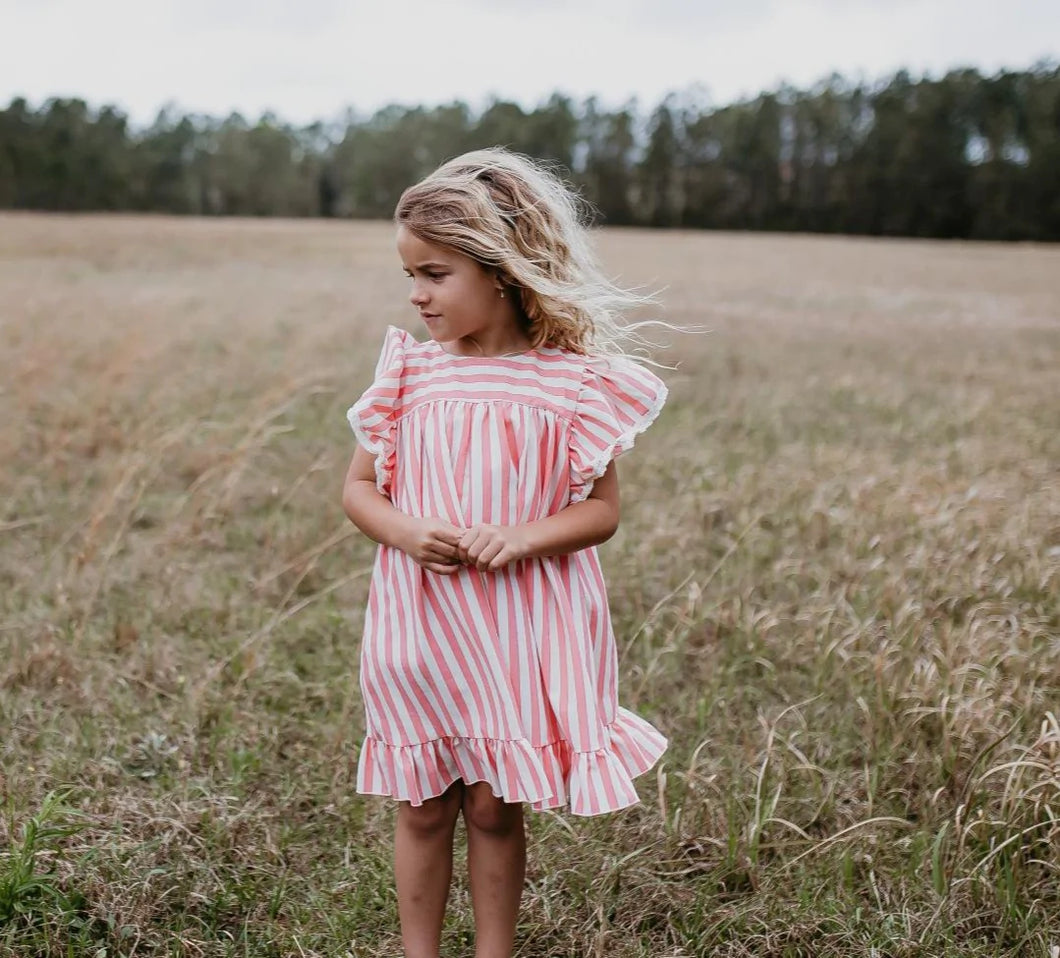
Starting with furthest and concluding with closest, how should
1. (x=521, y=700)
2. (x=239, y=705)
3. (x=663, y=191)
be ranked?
1. (x=663, y=191)
2. (x=239, y=705)
3. (x=521, y=700)

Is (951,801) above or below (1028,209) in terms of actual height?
below

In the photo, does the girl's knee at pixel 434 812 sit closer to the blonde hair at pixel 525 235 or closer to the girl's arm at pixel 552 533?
the girl's arm at pixel 552 533

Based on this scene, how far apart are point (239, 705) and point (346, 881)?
862 mm

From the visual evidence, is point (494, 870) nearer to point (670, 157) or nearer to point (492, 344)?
point (492, 344)

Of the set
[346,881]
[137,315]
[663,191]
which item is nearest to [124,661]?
[346,881]

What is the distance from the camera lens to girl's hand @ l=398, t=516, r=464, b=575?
166 centimetres

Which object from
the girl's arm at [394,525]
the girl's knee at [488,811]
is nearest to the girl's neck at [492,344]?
the girl's arm at [394,525]

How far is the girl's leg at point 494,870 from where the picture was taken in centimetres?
183

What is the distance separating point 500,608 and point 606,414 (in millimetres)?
370

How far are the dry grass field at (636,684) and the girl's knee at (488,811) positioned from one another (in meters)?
0.43

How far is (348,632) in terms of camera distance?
141 inches

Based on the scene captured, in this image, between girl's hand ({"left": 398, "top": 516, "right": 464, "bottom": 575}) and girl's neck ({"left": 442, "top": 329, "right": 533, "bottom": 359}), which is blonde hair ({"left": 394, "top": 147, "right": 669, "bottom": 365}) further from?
girl's hand ({"left": 398, "top": 516, "right": 464, "bottom": 575})

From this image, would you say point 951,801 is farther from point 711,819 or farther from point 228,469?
point 228,469

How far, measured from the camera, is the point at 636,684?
10.7 feet
